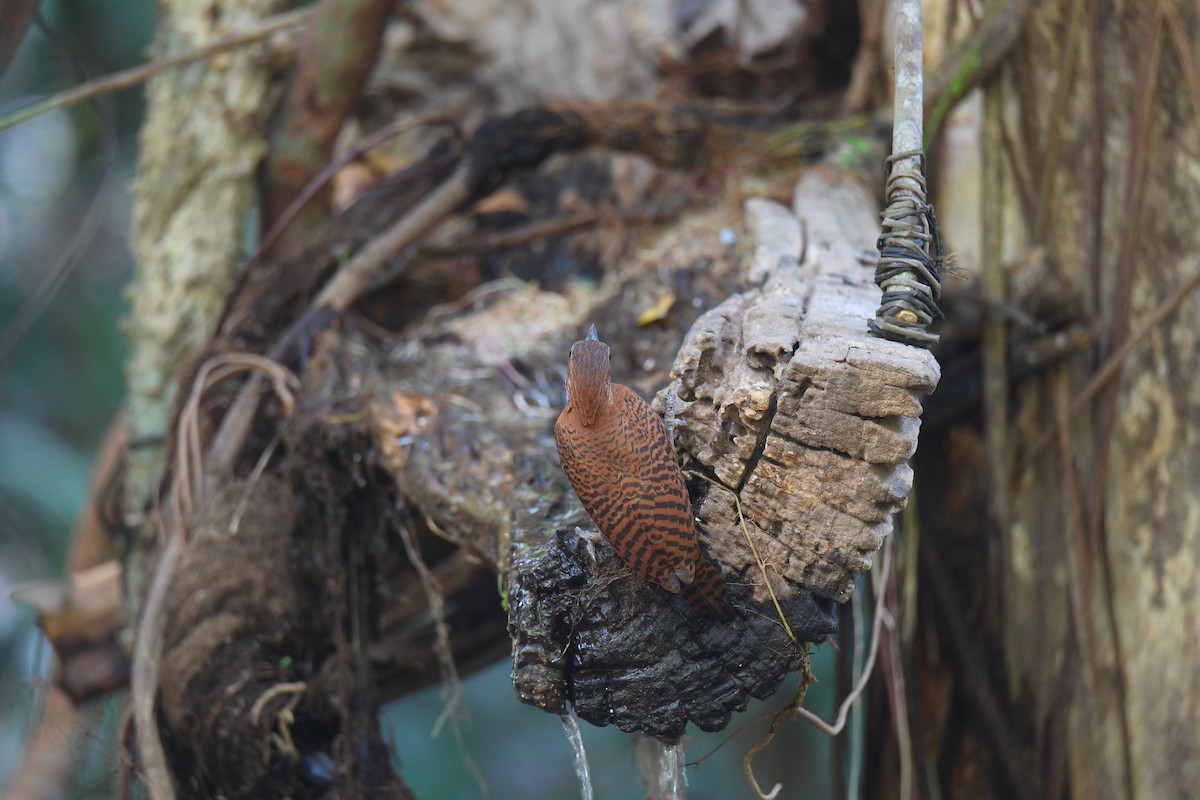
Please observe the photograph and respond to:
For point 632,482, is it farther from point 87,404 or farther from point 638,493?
point 87,404

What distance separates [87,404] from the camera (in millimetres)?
6539

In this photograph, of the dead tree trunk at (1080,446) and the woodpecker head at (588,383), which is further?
the dead tree trunk at (1080,446)

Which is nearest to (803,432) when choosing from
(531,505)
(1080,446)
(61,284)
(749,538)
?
(749,538)

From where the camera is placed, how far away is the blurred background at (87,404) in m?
4.96

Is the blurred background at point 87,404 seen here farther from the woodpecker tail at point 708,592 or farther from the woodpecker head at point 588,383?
the woodpecker head at point 588,383

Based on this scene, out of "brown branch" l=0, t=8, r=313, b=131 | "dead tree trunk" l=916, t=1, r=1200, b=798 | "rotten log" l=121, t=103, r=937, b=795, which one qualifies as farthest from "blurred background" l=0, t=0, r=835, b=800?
"rotten log" l=121, t=103, r=937, b=795

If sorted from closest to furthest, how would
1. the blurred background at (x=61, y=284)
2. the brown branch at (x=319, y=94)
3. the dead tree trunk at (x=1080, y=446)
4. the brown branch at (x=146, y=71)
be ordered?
the dead tree trunk at (x=1080, y=446)
the brown branch at (x=146, y=71)
the brown branch at (x=319, y=94)
the blurred background at (x=61, y=284)

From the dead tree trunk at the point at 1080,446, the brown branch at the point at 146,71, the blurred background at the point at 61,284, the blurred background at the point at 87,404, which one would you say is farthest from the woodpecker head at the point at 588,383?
the blurred background at the point at 61,284

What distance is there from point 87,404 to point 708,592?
6.41 meters

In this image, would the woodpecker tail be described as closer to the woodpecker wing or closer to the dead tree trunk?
the woodpecker wing

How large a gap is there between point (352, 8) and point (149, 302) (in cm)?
107

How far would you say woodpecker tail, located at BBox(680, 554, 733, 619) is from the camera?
3.93ft

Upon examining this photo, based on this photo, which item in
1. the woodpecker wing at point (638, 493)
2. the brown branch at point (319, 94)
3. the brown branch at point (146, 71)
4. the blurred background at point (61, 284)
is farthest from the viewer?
the blurred background at point (61, 284)

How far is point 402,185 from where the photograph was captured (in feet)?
8.87
